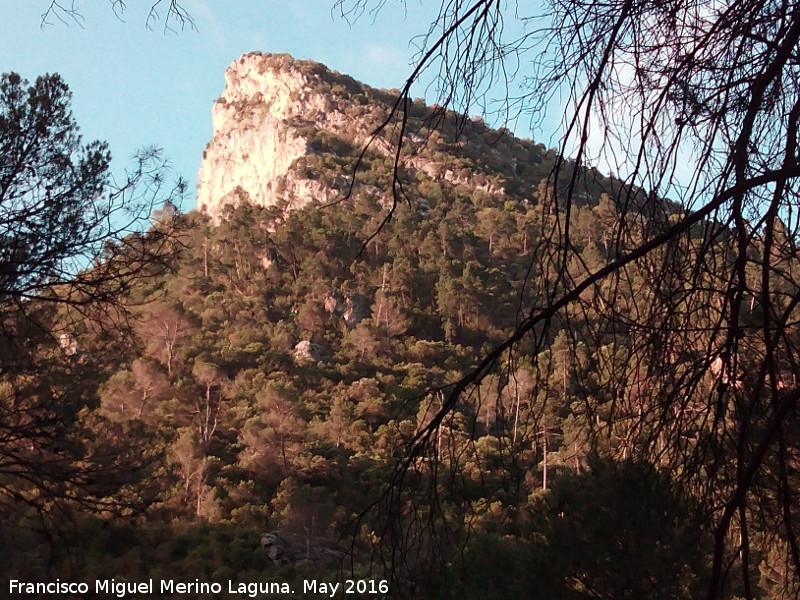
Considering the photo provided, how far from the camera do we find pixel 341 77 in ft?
191

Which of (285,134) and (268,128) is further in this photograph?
(268,128)

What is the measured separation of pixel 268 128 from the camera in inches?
2015

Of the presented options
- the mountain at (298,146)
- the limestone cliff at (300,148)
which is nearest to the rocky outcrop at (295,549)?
the limestone cliff at (300,148)

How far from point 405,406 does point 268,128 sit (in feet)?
170

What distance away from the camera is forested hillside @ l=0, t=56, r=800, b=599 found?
1205mm

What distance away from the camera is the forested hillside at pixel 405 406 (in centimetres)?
121

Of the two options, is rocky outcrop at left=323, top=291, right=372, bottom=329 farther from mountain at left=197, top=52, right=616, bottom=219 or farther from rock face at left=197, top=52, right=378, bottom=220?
rock face at left=197, top=52, right=378, bottom=220

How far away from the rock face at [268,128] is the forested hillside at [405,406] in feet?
32.1

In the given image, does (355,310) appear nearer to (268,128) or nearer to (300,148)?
(300,148)

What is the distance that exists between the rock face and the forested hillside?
9783 mm

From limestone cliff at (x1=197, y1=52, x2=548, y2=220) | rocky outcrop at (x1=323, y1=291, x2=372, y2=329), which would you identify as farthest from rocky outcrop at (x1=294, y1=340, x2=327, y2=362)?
limestone cliff at (x1=197, y1=52, x2=548, y2=220)

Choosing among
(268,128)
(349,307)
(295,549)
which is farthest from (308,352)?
(268,128)

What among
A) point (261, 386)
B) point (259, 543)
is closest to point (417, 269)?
point (261, 386)

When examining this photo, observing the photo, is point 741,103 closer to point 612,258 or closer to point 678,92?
point 678,92
